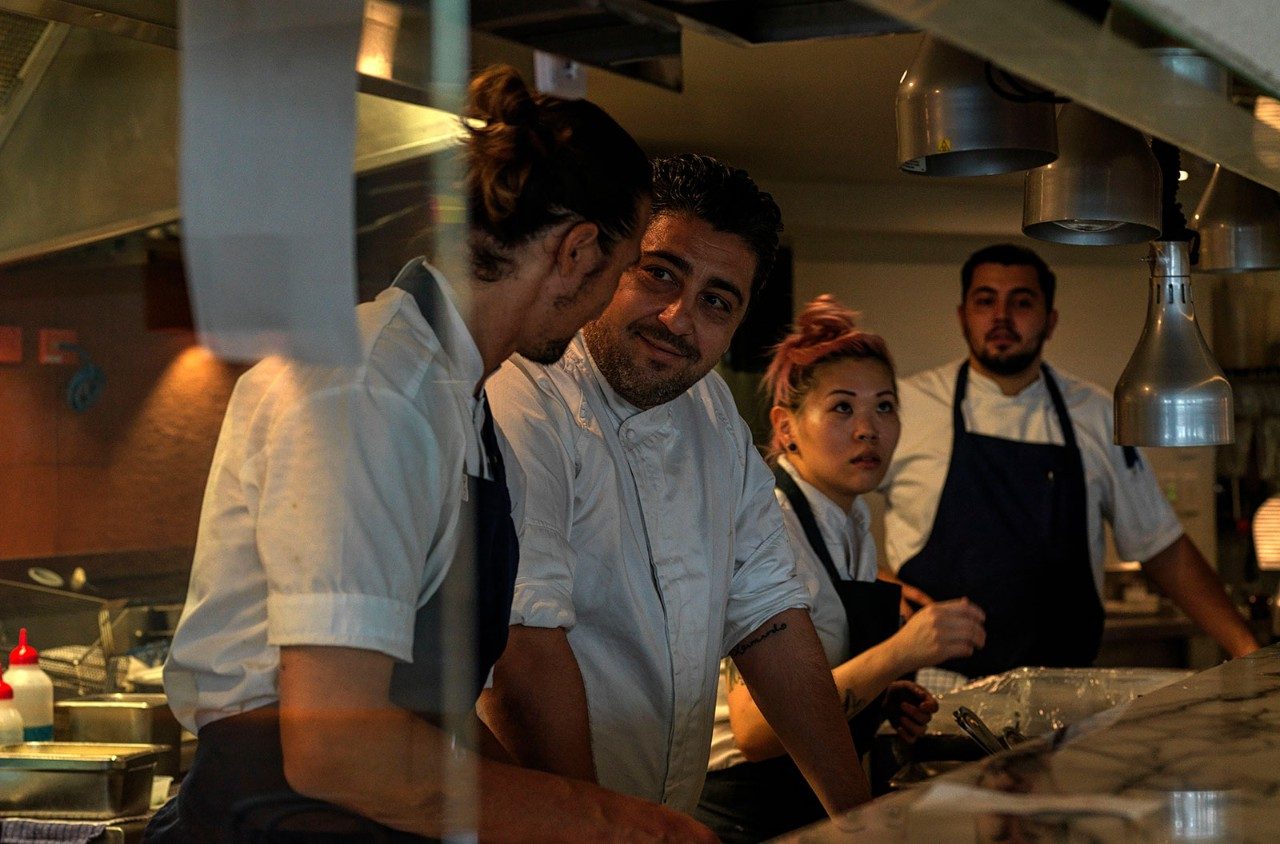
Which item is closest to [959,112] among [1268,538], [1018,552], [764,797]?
[764,797]

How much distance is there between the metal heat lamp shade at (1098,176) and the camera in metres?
1.73

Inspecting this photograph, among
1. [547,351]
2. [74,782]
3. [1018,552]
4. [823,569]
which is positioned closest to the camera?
[547,351]

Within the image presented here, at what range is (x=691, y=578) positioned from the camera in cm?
184

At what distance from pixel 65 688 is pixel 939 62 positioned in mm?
1523

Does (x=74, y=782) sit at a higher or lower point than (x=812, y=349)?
lower

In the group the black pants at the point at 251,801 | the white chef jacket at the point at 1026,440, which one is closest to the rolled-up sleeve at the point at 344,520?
the black pants at the point at 251,801

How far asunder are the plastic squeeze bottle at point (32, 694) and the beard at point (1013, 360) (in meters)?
2.51

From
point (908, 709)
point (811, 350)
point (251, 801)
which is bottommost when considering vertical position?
point (908, 709)

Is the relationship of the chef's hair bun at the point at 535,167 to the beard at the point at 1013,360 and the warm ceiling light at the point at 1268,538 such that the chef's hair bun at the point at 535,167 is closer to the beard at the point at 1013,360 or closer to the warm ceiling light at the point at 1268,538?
the beard at the point at 1013,360

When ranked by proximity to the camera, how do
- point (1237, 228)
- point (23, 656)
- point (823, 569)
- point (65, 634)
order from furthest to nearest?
1. point (823, 569)
2. point (65, 634)
3. point (1237, 228)
4. point (23, 656)

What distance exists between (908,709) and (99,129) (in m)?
1.58

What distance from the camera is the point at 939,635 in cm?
229

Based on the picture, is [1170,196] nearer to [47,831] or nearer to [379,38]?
[379,38]

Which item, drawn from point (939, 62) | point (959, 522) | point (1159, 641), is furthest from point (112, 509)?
point (1159, 641)
